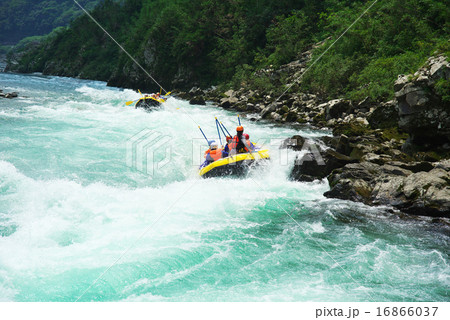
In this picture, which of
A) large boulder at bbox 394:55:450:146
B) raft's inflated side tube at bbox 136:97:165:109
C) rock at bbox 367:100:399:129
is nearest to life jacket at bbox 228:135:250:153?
large boulder at bbox 394:55:450:146

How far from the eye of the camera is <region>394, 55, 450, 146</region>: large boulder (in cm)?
870

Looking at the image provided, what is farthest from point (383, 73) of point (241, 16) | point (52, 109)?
point (241, 16)

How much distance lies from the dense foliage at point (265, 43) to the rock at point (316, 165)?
3.16 meters

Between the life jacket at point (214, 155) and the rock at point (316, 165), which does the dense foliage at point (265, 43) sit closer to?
the rock at point (316, 165)

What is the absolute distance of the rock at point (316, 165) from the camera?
31.0 ft

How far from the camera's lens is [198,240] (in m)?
6.44

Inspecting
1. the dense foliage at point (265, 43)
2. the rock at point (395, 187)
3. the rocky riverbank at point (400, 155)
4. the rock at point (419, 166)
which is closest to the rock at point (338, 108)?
the dense foliage at point (265, 43)

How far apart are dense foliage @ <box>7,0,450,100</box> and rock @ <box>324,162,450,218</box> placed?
267 cm

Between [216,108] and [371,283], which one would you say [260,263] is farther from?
[216,108]

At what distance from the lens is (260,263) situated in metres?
5.75

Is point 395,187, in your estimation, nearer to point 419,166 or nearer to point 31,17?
point 419,166

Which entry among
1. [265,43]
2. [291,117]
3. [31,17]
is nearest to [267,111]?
[291,117]

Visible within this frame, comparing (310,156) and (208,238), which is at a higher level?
(310,156)

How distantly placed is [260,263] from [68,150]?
9.11 metres
